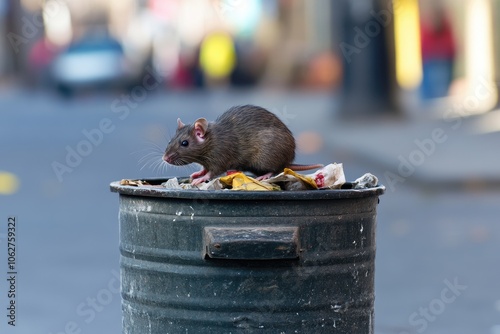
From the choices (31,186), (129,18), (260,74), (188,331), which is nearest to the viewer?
(188,331)

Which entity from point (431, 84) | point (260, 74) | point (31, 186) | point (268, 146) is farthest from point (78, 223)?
point (260, 74)

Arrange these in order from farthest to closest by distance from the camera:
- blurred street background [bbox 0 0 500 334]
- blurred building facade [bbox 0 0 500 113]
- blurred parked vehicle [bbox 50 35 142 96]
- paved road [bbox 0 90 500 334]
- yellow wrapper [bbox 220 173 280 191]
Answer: blurred parked vehicle [bbox 50 35 142 96] < blurred building facade [bbox 0 0 500 113] < blurred street background [bbox 0 0 500 334] < paved road [bbox 0 90 500 334] < yellow wrapper [bbox 220 173 280 191]

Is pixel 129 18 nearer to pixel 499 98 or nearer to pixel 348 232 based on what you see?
pixel 499 98

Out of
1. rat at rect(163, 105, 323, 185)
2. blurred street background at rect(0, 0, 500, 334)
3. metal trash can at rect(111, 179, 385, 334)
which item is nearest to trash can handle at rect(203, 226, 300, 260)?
metal trash can at rect(111, 179, 385, 334)

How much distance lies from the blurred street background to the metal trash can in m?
0.99

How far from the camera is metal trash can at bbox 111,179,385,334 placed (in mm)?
3330

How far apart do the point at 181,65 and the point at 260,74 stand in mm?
3161

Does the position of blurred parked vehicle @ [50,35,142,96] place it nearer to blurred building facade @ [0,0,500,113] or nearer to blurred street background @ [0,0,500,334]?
blurred street background @ [0,0,500,334]

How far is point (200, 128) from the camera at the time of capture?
13.3 feet

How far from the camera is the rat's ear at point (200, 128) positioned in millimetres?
4020

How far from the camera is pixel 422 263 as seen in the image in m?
8.73

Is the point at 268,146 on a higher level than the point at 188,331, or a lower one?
higher

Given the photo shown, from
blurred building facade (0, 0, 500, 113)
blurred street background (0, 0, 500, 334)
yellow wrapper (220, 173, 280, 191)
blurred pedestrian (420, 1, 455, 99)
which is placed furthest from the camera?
blurred pedestrian (420, 1, 455, 99)

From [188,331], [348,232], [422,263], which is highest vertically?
[348,232]
